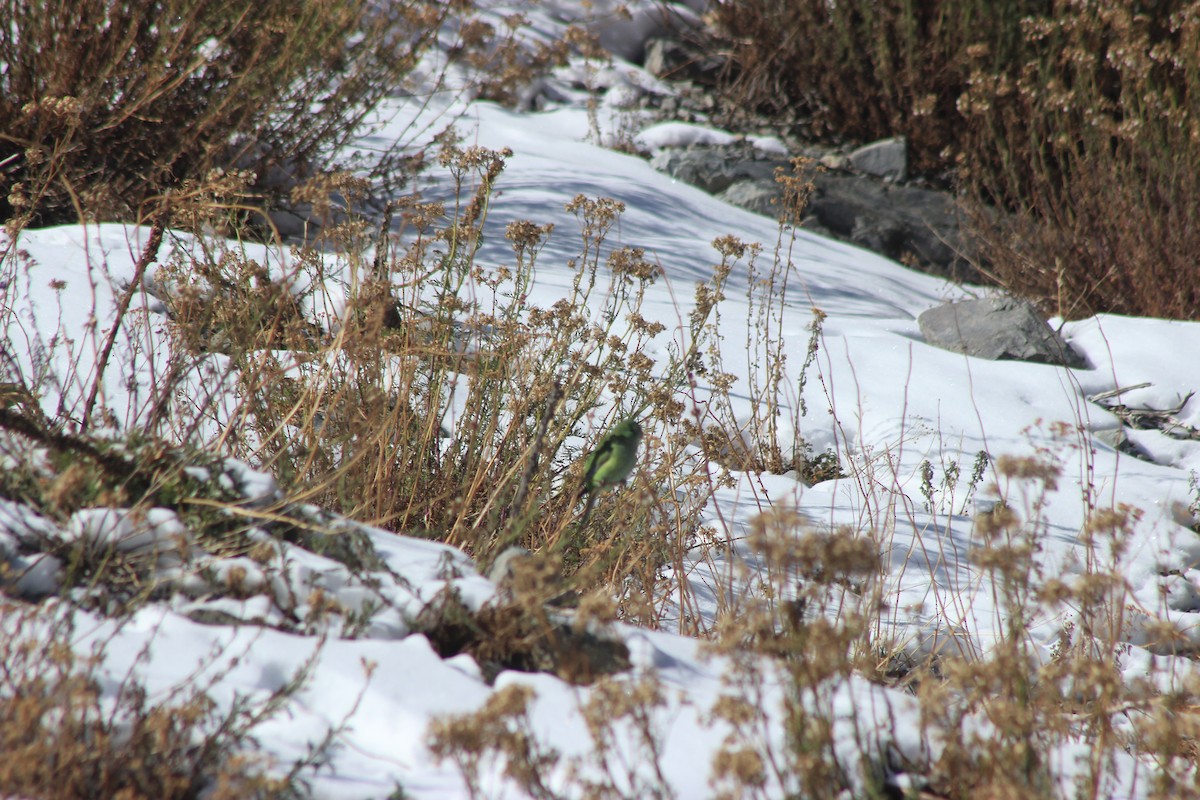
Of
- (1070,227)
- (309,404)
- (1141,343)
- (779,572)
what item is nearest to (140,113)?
(309,404)

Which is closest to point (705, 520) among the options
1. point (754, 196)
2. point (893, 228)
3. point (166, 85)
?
point (166, 85)

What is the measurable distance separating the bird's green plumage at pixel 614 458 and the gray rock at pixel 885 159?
5.77m

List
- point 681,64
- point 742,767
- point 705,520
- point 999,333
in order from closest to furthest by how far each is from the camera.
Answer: point 742,767 → point 705,520 → point 999,333 → point 681,64

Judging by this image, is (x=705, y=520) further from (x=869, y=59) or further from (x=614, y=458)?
(x=869, y=59)

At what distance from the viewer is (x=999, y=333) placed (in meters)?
4.07

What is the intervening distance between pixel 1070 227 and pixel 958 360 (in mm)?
1790

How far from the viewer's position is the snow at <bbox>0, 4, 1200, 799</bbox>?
134cm

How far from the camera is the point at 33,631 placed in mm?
1298

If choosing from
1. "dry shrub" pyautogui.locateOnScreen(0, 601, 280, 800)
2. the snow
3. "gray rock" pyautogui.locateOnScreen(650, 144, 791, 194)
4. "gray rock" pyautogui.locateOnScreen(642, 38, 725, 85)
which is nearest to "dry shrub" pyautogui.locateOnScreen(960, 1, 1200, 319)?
the snow

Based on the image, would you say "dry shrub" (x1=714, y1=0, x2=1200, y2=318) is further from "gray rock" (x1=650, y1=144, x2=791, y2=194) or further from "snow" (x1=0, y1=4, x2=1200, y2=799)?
"gray rock" (x1=650, y1=144, x2=791, y2=194)

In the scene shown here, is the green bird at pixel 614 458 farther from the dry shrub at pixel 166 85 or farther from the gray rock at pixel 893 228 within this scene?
the gray rock at pixel 893 228

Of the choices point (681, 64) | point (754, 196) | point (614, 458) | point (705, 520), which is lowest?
point (705, 520)

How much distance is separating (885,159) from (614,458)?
5.90 meters

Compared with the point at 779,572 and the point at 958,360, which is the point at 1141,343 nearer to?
the point at 958,360
